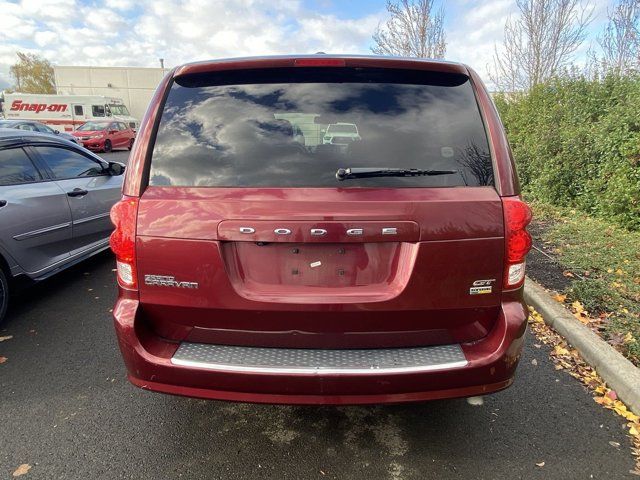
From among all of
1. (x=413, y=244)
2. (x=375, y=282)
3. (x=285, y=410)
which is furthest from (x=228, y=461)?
(x=413, y=244)

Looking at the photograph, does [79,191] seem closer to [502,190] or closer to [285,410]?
[285,410]

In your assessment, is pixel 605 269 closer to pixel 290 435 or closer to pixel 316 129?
pixel 290 435

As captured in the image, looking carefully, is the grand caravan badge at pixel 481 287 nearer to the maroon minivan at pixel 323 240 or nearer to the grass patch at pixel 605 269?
the maroon minivan at pixel 323 240

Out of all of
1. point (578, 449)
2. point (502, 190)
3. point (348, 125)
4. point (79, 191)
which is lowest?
point (578, 449)

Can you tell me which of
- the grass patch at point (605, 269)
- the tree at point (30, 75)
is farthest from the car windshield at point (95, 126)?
the tree at point (30, 75)

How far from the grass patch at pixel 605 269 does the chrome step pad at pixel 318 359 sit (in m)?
2.09

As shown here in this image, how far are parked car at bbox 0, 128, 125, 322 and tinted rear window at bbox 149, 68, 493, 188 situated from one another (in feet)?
9.05

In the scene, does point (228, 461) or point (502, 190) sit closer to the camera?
point (502, 190)

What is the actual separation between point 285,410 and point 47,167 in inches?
150

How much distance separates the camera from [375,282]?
6.71 feet

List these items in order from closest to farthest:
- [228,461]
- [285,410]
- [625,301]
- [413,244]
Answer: [413,244] < [228,461] < [285,410] < [625,301]

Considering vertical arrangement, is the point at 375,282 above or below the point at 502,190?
below

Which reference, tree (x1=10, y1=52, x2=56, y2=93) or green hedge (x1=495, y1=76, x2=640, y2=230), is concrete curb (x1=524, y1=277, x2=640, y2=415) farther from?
tree (x1=10, y1=52, x2=56, y2=93)

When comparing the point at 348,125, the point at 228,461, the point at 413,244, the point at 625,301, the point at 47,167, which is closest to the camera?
the point at 413,244
